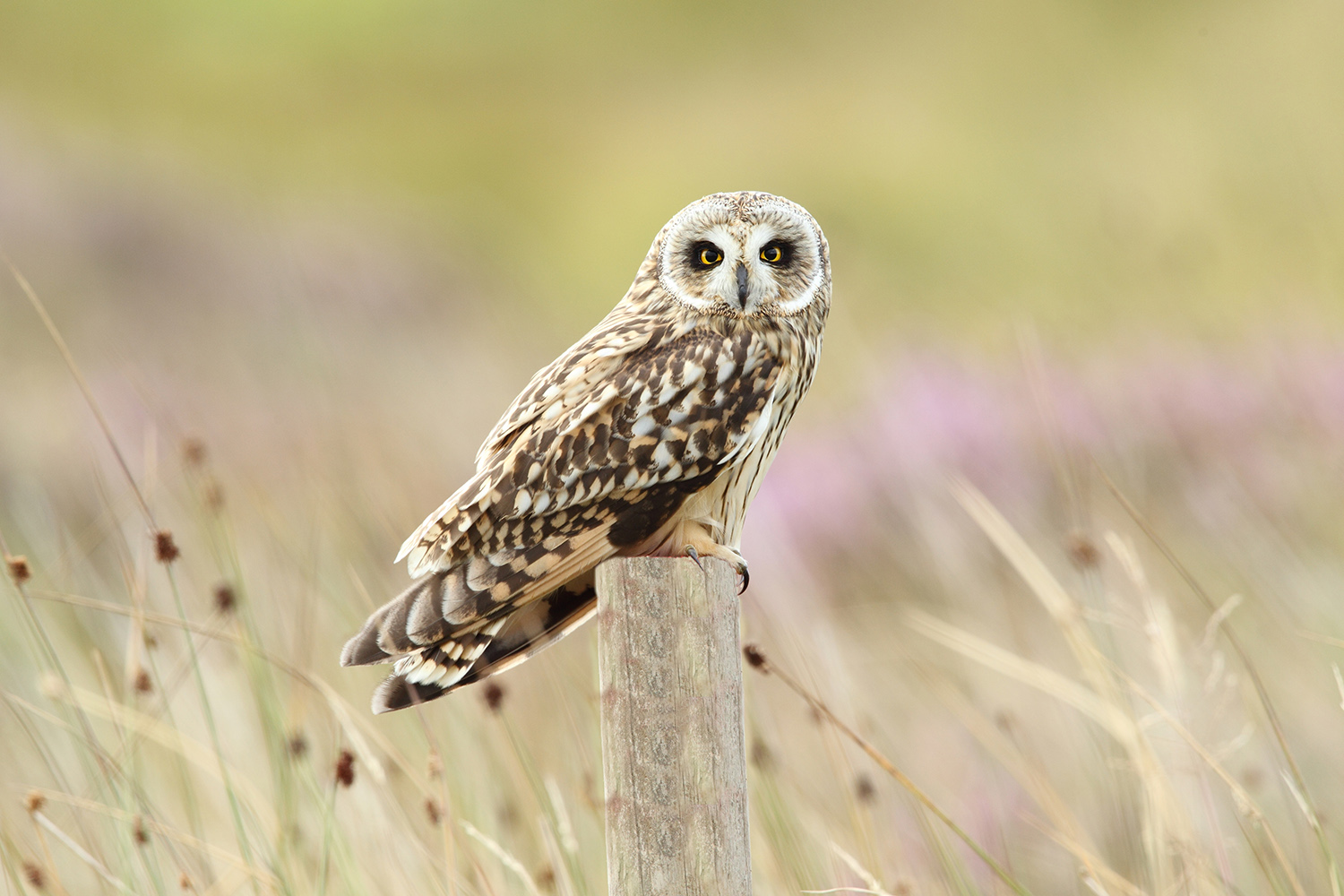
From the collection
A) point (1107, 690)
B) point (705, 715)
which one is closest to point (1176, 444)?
point (1107, 690)

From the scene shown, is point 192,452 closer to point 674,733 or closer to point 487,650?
point 487,650

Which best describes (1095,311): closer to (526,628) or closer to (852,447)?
(852,447)

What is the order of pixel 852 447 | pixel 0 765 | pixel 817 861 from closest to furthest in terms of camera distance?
pixel 817 861, pixel 0 765, pixel 852 447

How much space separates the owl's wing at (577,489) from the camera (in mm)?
1628

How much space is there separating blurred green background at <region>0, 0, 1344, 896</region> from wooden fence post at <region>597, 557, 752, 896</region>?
29 cm

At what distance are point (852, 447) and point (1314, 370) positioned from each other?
73.7 inches

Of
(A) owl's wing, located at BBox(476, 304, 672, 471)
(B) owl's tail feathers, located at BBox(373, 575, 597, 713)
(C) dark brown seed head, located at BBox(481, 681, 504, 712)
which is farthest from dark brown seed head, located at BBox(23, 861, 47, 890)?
(A) owl's wing, located at BBox(476, 304, 672, 471)

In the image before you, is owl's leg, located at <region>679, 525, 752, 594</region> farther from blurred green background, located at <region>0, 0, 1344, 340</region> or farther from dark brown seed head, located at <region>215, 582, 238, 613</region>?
blurred green background, located at <region>0, 0, 1344, 340</region>

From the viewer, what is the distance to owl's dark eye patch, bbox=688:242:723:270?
1879 mm

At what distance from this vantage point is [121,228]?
9.08m

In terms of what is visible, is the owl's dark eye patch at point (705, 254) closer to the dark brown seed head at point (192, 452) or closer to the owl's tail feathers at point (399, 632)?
the owl's tail feathers at point (399, 632)

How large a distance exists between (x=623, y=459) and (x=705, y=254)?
0.42m

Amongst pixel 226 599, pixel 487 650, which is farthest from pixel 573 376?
pixel 226 599

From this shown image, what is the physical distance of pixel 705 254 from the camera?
6.16ft
